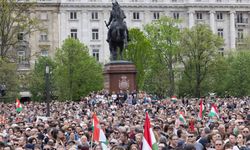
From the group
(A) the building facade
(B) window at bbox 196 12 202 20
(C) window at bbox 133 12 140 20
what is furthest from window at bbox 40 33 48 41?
(B) window at bbox 196 12 202 20

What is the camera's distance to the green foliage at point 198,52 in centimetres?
8769

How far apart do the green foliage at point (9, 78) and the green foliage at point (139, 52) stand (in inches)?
653

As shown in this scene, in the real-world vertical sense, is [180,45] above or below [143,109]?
above

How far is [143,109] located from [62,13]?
7270 centimetres

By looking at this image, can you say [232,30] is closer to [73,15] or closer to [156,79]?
[73,15]

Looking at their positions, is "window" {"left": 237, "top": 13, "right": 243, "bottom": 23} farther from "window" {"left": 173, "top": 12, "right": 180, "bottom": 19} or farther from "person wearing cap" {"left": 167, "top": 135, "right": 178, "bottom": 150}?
"person wearing cap" {"left": 167, "top": 135, "right": 178, "bottom": 150}

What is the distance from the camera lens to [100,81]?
89312mm

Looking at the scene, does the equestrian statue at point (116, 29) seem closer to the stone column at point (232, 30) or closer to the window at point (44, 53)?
the window at point (44, 53)

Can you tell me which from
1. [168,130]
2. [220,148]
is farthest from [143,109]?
[220,148]

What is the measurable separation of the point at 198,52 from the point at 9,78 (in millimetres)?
27924

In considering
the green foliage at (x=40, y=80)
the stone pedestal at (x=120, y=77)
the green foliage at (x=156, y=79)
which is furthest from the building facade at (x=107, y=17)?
the stone pedestal at (x=120, y=77)

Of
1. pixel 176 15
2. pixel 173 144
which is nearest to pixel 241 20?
pixel 176 15

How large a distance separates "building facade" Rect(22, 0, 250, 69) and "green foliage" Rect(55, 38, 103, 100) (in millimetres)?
14851

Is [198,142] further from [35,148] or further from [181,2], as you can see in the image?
[181,2]
